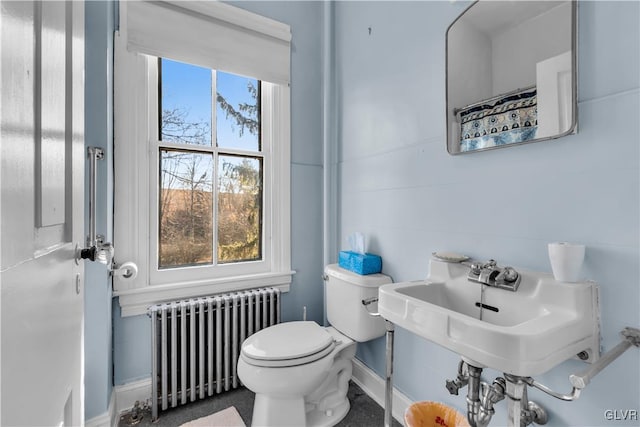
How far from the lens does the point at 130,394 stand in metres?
1.50

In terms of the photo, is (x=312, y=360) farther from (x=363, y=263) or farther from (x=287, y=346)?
(x=363, y=263)

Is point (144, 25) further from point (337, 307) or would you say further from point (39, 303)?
point (337, 307)

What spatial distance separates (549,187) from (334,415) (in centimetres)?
138

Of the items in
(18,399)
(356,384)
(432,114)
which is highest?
(432,114)

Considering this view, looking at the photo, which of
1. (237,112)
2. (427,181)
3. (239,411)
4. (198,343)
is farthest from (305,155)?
(239,411)

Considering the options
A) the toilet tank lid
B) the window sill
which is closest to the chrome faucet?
the toilet tank lid

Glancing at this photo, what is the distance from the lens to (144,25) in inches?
58.9

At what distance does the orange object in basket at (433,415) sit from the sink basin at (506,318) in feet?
1.40

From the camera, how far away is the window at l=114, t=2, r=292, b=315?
4.91ft

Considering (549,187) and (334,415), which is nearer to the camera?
(549,187)

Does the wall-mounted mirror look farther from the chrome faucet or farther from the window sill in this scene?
the window sill

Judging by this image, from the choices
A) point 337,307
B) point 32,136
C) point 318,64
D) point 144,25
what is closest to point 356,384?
point 337,307

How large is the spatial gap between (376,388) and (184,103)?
1.97m

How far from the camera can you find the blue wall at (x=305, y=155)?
194 centimetres
